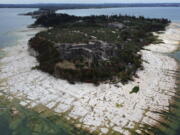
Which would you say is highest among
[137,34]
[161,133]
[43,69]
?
[137,34]

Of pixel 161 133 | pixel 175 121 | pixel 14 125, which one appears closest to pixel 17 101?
pixel 14 125

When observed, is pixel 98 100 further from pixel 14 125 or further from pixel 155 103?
pixel 14 125

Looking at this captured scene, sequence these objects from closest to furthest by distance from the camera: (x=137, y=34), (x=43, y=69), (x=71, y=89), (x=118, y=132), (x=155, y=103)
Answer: (x=118, y=132) → (x=155, y=103) → (x=71, y=89) → (x=43, y=69) → (x=137, y=34)

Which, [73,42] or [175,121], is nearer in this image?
[175,121]

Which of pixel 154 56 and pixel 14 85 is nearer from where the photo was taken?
pixel 14 85

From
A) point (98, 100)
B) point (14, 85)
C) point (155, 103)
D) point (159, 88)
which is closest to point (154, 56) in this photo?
Answer: point (159, 88)

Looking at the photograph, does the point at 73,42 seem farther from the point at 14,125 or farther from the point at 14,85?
the point at 14,125

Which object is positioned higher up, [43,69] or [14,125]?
[43,69]

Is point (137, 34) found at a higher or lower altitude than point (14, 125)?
higher

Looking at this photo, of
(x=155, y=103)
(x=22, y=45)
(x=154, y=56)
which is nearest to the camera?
(x=155, y=103)
